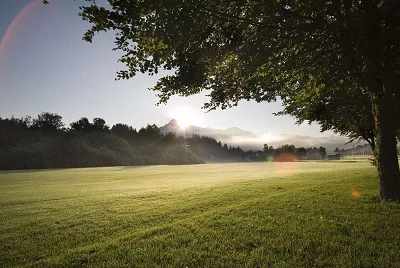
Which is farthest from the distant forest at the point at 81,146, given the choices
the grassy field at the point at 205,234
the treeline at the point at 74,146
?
the grassy field at the point at 205,234

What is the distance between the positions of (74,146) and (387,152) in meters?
90.3

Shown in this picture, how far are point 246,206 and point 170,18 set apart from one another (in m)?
7.73

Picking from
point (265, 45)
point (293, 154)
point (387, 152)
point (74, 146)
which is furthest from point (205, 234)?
point (293, 154)

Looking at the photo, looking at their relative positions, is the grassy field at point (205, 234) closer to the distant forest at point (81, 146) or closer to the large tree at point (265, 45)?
the large tree at point (265, 45)

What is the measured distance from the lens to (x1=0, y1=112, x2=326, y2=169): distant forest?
7569 centimetres

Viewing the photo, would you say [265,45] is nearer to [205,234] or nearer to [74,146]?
[205,234]

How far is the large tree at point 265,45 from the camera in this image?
7270 mm

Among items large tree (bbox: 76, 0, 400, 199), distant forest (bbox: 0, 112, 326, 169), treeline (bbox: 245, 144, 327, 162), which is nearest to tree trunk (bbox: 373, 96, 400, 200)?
large tree (bbox: 76, 0, 400, 199)

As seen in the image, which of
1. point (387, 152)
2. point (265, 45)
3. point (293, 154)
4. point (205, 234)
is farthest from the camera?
point (293, 154)

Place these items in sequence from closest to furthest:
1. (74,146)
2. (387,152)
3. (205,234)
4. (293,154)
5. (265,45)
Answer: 1. (205,234)
2. (265,45)
3. (387,152)
4. (74,146)
5. (293,154)

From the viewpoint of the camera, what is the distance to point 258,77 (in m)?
10.6

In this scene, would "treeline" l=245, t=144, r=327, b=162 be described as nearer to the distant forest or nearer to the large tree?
the distant forest

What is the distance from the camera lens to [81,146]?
89.3 meters

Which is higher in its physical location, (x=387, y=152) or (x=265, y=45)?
(x=265, y=45)
